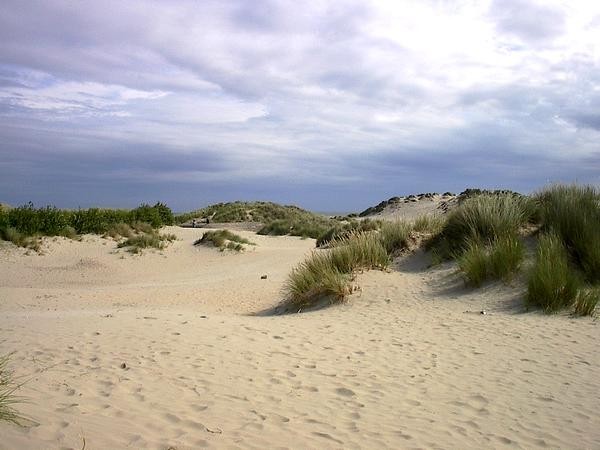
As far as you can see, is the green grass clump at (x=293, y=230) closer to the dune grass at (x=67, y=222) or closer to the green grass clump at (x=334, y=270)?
the dune grass at (x=67, y=222)

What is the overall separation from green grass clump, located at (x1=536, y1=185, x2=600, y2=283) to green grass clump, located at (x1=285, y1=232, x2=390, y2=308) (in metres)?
3.89

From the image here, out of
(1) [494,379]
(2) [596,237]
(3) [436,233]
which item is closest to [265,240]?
(3) [436,233]

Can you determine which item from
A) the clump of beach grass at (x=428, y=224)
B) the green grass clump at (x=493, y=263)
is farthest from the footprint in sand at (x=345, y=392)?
the clump of beach grass at (x=428, y=224)

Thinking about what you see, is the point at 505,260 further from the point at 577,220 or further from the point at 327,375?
the point at 327,375

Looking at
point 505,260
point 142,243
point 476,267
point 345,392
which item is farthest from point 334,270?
point 142,243

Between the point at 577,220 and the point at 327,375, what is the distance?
8.03 metres

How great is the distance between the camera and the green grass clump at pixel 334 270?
1058 cm

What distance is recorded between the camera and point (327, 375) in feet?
19.1

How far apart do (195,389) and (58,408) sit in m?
1.29

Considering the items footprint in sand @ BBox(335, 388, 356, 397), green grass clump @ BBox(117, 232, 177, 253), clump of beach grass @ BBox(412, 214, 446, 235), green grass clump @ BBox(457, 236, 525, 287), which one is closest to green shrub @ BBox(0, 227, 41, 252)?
green grass clump @ BBox(117, 232, 177, 253)

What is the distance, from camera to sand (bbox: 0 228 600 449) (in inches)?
163

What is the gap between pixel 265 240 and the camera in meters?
28.1

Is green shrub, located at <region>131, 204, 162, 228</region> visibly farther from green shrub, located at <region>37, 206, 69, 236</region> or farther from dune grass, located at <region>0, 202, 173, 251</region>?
green shrub, located at <region>37, 206, 69, 236</region>

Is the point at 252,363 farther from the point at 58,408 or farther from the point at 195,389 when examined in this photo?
the point at 58,408
